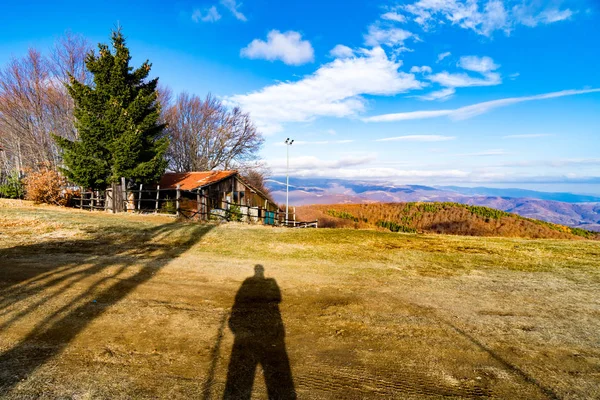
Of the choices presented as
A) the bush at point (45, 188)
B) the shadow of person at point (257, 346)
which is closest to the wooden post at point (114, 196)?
the bush at point (45, 188)

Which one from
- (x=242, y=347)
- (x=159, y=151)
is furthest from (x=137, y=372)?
(x=159, y=151)

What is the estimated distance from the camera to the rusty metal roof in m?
25.5

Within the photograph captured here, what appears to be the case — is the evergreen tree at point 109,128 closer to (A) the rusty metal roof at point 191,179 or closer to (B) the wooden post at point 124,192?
(B) the wooden post at point 124,192

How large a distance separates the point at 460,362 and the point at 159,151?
71.6 ft

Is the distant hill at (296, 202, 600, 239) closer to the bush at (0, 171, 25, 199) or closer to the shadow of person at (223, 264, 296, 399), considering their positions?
the shadow of person at (223, 264, 296, 399)

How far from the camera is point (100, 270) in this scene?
7391 mm

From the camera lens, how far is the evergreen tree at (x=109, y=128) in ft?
66.6

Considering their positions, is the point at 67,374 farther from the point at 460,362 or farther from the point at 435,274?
the point at 435,274

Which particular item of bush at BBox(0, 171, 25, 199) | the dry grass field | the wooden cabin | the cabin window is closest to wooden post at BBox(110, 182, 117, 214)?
the wooden cabin

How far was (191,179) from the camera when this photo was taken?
27.7 meters

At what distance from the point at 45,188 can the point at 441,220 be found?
2988 centimetres

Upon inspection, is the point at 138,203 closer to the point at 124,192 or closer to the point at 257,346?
the point at 124,192

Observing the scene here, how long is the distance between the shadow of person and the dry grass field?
0.02 metres

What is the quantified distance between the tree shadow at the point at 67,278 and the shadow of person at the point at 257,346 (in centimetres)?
222
